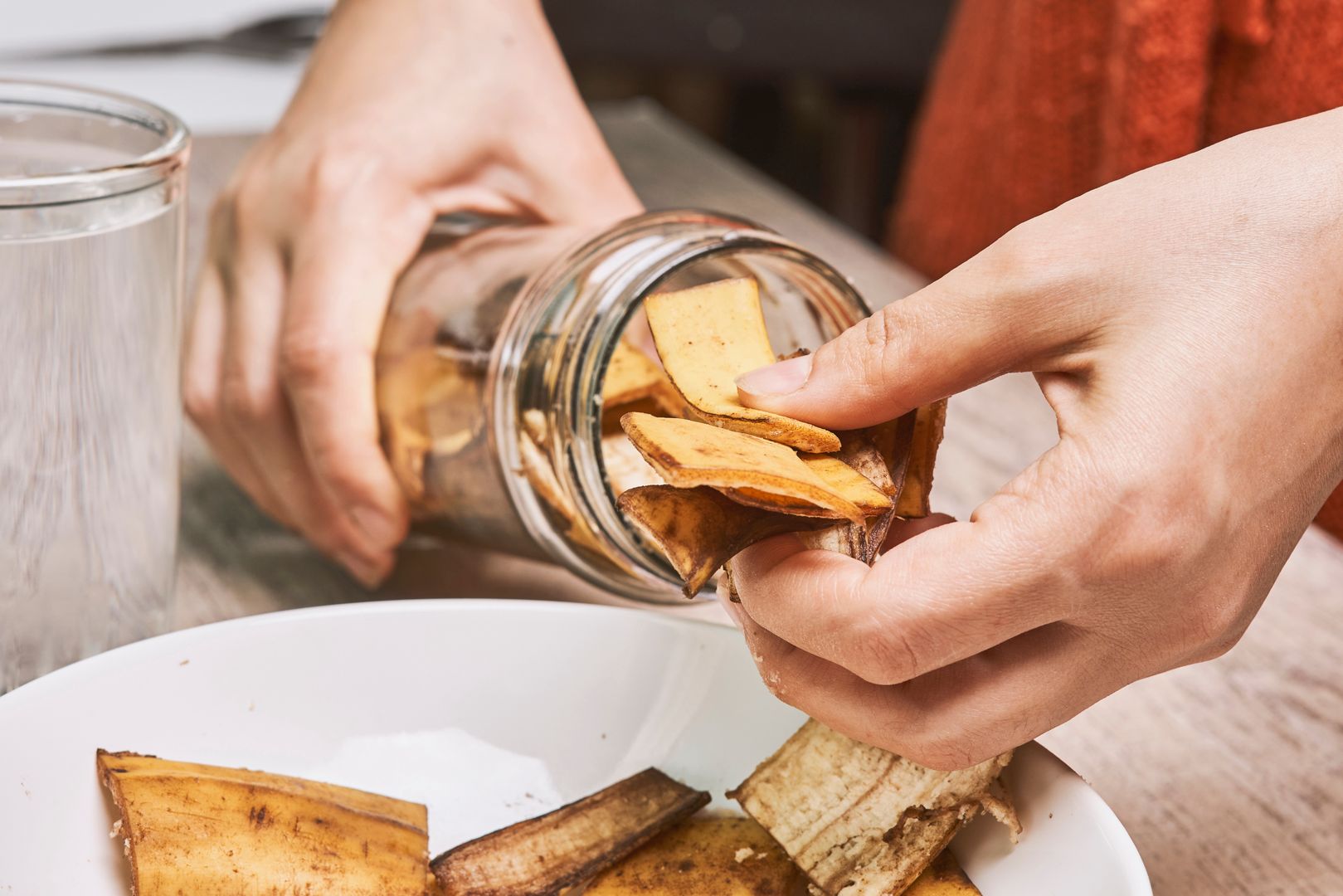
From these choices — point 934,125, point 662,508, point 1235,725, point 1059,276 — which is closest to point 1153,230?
point 1059,276

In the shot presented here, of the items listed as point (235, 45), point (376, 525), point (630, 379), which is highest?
point (630, 379)

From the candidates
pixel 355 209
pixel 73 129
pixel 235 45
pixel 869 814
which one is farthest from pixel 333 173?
pixel 235 45

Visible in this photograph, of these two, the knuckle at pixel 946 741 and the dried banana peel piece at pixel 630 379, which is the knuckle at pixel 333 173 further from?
the knuckle at pixel 946 741

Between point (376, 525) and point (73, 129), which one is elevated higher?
point (73, 129)

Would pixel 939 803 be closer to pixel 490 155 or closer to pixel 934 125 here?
pixel 490 155

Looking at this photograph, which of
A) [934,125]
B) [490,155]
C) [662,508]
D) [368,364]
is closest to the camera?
[662,508]

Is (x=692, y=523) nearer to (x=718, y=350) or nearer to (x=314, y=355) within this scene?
(x=718, y=350)

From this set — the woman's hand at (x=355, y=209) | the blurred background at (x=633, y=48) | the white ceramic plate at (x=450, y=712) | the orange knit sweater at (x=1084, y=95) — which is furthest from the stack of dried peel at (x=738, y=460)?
the blurred background at (x=633, y=48)

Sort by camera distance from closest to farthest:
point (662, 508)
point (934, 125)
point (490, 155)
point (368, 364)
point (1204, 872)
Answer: point (662, 508), point (1204, 872), point (368, 364), point (490, 155), point (934, 125)
